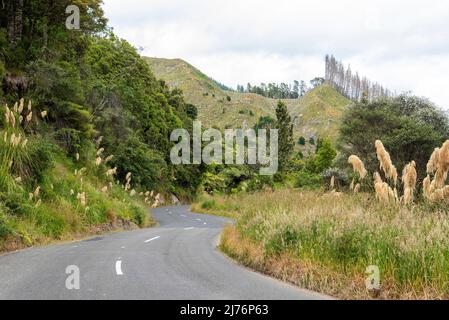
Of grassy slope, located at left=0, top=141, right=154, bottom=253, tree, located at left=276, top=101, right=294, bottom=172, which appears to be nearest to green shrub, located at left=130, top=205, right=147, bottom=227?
grassy slope, located at left=0, top=141, right=154, bottom=253

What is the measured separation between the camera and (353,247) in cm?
917

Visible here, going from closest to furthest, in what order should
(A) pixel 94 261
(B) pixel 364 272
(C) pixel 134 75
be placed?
1. (B) pixel 364 272
2. (A) pixel 94 261
3. (C) pixel 134 75

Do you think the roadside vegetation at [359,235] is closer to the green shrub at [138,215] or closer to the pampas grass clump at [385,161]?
the pampas grass clump at [385,161]

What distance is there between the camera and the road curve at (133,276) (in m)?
8.03

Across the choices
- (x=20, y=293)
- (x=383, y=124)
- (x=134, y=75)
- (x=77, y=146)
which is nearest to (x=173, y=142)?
(x=134, y=75)

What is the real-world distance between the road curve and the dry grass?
1.75 ft

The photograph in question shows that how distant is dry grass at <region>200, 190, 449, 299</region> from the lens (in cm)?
786

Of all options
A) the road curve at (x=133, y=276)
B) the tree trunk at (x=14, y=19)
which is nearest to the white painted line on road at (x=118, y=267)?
the road curve at (x=133, y=276)

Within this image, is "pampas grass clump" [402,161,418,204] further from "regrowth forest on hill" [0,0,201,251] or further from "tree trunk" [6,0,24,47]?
"tree trunk" [6,0,24,47]

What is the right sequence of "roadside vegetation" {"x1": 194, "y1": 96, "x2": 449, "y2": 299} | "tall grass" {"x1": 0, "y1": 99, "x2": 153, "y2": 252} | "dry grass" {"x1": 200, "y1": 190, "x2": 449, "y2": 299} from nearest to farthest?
"dry grass" {"x1": 200, "y1": 190, "x2": 449, "y2": 299} → "roadside vegetation" {"x1": 194, "y1": 96, "x2": 449, "y2": 299} → "tall grass" {"x1": 0, "y1": 99, "x2": 153, "y2": 252}

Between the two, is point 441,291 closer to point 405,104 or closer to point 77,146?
point 77,146

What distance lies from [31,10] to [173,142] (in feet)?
134

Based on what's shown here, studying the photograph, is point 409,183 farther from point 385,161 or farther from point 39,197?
point 39,197

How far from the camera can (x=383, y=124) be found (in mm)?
39094
